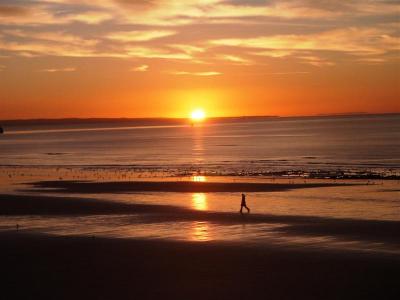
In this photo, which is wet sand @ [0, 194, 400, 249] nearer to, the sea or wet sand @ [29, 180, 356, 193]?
the sea

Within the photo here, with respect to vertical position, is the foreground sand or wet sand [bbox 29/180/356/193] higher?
wet sand [bbox 29/180/356/193]

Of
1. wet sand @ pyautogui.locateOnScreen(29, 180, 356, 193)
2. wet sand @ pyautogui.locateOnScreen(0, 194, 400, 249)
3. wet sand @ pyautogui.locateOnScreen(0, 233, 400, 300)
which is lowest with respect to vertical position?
wet sand @ pyautogui.locateOnScreen(0, 233, 400, 300)

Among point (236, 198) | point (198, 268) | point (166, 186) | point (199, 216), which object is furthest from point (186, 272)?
point (166, 186)

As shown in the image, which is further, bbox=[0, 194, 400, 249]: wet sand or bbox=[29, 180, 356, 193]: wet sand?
bbox=[29, 180, 356, 193]: wet sand

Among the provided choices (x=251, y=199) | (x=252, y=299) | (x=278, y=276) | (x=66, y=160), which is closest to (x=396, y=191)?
(x=251, y=199)

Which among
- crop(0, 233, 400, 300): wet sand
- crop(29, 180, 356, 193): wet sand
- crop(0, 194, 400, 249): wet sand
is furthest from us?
crop(29, 180, 356, 193): wet sand

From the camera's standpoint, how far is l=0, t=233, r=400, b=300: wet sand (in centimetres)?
2030

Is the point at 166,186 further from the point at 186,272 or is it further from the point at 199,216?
the point at 186,272

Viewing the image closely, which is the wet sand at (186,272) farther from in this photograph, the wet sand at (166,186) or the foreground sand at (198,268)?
the wet sand at (166,186)

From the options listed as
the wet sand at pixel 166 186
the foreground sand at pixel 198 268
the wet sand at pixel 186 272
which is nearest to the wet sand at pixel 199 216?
the foreground sand at pixel 198 268

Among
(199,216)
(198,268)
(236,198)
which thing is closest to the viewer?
(198,268)

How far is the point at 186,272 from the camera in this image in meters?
23.0

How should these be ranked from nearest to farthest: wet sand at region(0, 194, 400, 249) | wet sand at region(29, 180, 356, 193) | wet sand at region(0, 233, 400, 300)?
wet sand at region(0, 233, 400, 300) < wet sand at region(0, 194, 400, 249) < wet sand at region(29, 180, 356, 193)

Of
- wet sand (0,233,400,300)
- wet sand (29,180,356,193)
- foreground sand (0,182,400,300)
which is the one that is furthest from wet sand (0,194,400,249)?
wet sand (29,180,356,193)
